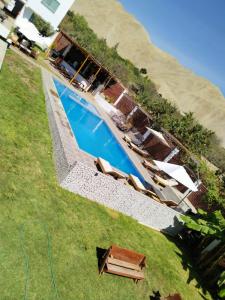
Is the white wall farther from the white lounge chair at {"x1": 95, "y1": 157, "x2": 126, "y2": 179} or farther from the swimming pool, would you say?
the white lounge chair at {"x1": 95, "y1": 157, "x2": 126, "y2": 179}

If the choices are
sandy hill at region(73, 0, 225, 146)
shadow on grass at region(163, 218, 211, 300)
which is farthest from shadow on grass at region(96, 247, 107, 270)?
sandy hill at region(73, 0, 225, 146)

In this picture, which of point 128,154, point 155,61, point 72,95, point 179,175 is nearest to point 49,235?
point 179,175

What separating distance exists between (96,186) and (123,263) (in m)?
3.60

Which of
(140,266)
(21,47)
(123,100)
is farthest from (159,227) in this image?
(123,100)

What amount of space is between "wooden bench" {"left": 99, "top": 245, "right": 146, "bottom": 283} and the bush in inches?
1136

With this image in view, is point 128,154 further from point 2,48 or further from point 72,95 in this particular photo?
point 2,48

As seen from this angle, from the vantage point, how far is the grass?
320 inches

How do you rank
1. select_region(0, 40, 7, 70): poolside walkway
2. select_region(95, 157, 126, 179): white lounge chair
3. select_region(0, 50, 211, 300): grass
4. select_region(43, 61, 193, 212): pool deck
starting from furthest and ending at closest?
select_region(43, 61, 193, 212): pool deck < select_region(0, 40, 7, 70): poolside walkway < select_region(95, 157, 126, 179): white lounge chair < select_region(0, 50, 211, 300): grass

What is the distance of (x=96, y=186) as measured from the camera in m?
13.3

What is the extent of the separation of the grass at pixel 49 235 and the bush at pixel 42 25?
62.9ft

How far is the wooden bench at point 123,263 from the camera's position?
32.9 feet

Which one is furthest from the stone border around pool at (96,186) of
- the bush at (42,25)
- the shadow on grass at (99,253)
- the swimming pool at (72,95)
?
the bush at (42,25)

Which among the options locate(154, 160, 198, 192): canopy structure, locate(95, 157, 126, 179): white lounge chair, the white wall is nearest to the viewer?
locate(95, 157, 126, 179): white lounge chair

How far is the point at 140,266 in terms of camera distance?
37.1 feet
